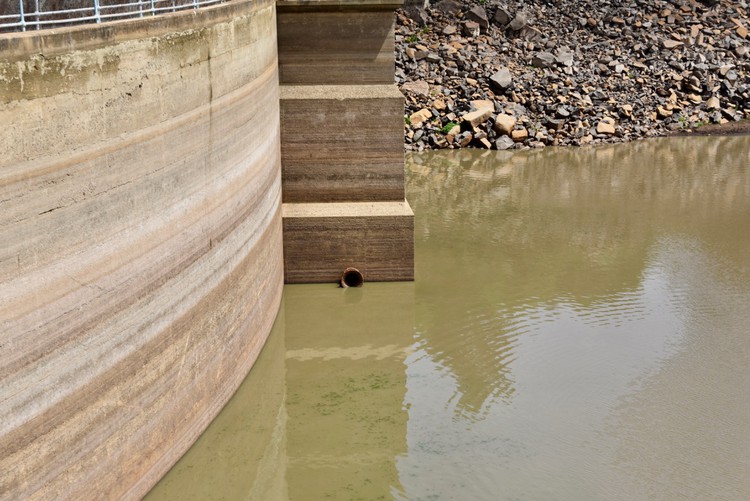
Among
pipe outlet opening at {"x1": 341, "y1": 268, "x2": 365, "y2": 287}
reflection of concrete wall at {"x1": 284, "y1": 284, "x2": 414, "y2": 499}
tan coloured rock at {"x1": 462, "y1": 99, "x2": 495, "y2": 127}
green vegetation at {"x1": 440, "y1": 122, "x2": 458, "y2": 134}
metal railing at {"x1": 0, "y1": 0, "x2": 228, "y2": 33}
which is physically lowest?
reflection of concrete wall at {"x1": 284, "y1": 284, "x2": 414, "y2": 499}

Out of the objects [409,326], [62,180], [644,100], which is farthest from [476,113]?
[62,180]

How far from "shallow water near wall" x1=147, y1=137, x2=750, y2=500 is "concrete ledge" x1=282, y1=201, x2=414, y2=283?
0.90 feet

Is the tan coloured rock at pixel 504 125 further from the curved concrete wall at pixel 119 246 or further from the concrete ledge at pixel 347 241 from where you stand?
the curved concrete wall at pixel 119 246

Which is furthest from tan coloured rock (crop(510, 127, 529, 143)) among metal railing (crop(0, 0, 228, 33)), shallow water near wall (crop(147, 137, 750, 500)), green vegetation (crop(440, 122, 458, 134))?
metal railing (crop(0, 0, 228, 33))

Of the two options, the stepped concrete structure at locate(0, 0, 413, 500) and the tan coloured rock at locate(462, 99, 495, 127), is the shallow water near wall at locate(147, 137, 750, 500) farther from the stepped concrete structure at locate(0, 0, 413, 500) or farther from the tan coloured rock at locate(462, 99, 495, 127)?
the tan coloured rock at locate(462, 99, 495, 127)

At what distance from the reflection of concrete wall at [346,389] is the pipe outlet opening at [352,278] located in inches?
6.1

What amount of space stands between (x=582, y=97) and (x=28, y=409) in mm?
21174

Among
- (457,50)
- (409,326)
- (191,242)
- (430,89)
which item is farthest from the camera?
(457,50)

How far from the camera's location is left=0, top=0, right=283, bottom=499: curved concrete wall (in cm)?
593

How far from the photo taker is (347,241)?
44.3 ft

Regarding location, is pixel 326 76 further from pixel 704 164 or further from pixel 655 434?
pixel 704 164

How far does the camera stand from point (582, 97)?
82.4 feet

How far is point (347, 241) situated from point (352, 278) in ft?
1.80

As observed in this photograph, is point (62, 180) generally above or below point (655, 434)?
above
